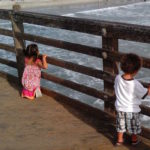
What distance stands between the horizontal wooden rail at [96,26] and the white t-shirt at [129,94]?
510 mm

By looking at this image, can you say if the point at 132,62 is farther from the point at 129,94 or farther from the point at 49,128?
the point at 49,128

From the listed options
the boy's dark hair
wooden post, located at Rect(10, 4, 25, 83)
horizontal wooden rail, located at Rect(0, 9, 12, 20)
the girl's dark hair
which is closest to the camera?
the boy's dark hair

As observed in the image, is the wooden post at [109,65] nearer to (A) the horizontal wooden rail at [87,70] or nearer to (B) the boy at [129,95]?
(A) the horizontal wooden rail at [87,70]

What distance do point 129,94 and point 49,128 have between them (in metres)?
1.48

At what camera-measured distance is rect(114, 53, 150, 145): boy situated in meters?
4.39

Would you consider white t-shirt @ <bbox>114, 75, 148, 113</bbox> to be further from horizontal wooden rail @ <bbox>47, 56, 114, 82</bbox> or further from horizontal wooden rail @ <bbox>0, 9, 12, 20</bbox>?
horizontal wooden rail @ <bbox>0, 9, 12, 20</bbox>

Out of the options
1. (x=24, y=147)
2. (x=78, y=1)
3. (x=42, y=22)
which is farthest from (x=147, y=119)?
(x=78, y=1)

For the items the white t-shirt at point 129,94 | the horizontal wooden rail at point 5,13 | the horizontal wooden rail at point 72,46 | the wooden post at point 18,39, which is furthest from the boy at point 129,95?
the horizontal wooden rail at point 5,13

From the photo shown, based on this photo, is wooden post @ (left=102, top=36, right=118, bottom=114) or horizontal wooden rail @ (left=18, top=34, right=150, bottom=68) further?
wooden post @ (left=102, top=36, right=118, bottom=114)

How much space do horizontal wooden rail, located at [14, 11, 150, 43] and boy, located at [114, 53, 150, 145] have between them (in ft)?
A: 1.16

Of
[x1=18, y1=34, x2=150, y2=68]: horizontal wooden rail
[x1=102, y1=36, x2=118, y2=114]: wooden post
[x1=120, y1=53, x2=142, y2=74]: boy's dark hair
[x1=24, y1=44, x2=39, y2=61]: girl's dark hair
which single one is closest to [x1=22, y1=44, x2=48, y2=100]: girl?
[x1=24, y1=44, x2=39, y2=61]: girl's dark hair

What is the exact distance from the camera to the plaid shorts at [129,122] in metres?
4.62

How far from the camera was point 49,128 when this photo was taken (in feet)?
18.2

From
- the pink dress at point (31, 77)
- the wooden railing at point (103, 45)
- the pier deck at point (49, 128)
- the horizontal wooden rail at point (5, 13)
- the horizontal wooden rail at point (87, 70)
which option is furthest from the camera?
the horizontal wooden rail at point (5, 13)
